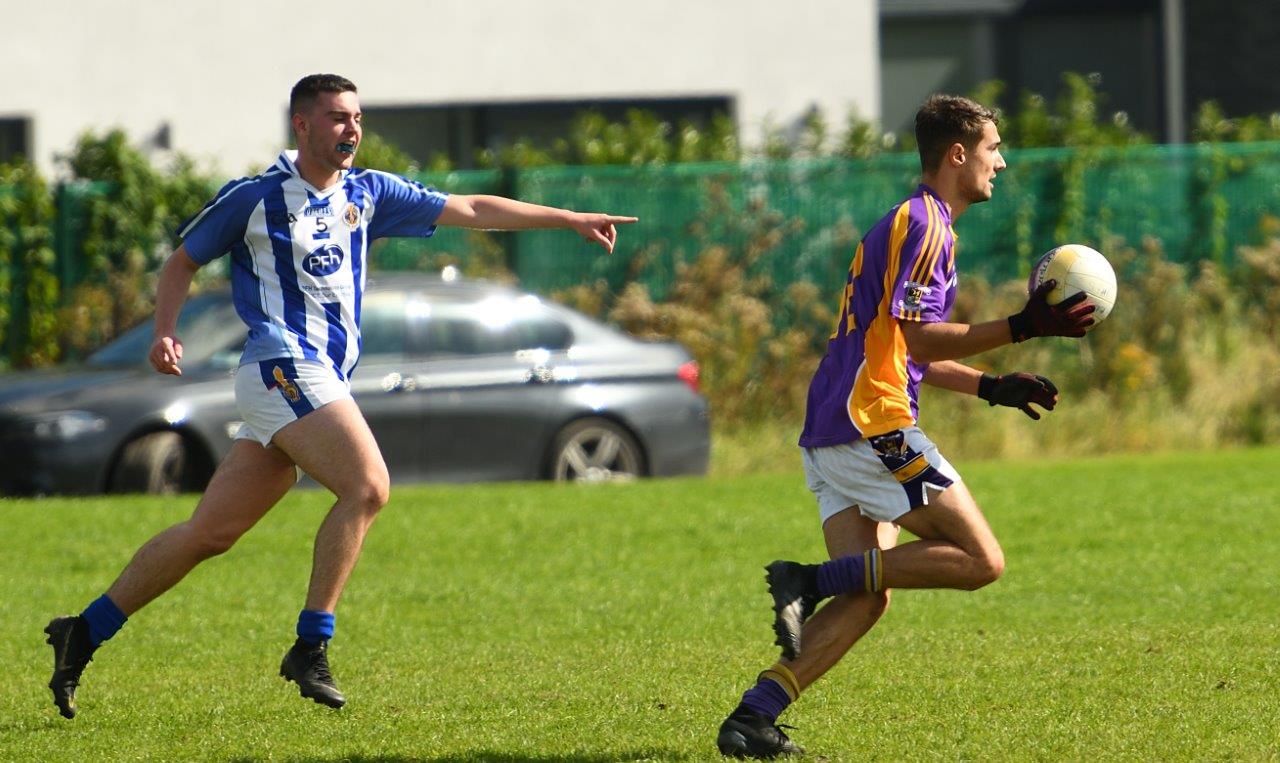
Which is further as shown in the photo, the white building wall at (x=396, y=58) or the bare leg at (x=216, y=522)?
the white building wall at (x=396, y=58)

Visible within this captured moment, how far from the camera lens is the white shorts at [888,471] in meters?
5.77

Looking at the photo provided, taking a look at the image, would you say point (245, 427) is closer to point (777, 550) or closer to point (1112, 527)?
point (777, 550)

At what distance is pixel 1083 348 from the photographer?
18.0 metres

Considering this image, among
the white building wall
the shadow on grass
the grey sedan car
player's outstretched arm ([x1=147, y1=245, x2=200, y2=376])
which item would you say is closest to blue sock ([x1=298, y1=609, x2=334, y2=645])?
the shadow on grass

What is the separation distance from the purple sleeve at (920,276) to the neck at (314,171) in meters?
2.04

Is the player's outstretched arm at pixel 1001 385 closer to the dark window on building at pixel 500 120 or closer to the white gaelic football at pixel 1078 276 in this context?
the white gaelic football at pixel 1078 276

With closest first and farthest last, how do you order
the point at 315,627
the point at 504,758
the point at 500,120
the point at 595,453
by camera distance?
the point at 504,758 < the point at 315,627 < the point at 595,453 < the point at 500,120

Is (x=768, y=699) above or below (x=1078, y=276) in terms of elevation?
below

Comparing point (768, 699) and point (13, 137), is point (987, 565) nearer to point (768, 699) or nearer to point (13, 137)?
point (768, 699)

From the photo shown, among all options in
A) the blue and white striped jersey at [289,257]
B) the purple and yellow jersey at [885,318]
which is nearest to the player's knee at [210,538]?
the blue and white striped jersey at [289,257]

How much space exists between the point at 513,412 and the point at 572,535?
8.44 ft

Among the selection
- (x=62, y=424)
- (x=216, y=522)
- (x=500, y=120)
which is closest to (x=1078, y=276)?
(x=216, y=522)

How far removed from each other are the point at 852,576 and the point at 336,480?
68.5 inches

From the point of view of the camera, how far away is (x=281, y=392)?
6.54 m
